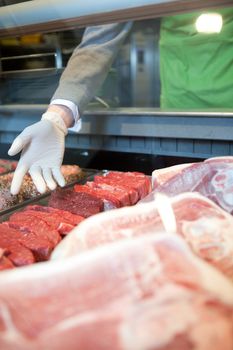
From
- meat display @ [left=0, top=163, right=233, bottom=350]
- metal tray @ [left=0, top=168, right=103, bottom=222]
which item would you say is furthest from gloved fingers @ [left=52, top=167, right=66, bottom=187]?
meat display @ [left=0, top=163, right=233, bottom=350]

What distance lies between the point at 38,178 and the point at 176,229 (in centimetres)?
85

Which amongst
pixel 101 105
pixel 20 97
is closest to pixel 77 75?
pixel 101 105

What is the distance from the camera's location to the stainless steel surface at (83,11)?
123cm

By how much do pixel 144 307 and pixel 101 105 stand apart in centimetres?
214

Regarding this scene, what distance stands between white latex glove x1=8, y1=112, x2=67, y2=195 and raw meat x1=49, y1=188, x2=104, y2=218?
0.17 feet

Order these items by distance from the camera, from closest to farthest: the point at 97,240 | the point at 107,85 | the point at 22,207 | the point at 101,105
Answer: the point at 97,240
the point at 22,207
the point at 101,105
the point at 107,85

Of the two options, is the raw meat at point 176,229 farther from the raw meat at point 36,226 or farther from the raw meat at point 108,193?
the raw meat at point 108,193

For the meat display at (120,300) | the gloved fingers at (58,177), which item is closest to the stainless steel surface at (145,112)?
the gloved fingers at (58,177)

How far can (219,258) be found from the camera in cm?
89

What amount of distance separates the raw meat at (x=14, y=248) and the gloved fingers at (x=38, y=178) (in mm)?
340

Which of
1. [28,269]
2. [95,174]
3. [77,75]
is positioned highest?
[77,75]

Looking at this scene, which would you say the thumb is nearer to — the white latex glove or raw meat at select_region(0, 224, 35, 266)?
the white latex glove

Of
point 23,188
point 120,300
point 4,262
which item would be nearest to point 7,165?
point 23,188

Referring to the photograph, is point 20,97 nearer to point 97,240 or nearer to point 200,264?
point 97,240
